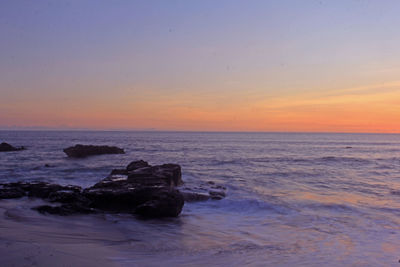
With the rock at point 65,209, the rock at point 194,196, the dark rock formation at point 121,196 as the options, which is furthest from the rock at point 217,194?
the rock at point 65,209

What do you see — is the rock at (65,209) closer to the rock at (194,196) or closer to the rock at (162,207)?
the rock at (162,207)

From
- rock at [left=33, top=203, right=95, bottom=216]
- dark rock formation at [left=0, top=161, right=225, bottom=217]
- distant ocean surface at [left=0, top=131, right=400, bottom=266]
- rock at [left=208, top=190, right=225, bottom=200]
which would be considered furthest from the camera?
rock at [left=208, top=190, right=225, bottom=200]

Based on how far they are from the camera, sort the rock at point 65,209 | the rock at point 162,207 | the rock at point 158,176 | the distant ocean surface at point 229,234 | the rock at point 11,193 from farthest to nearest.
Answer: the rock at point 158,176, the rock at point 11,193, the rock at point 162,207, the rock at point 65,209, the distant ocean surface at point 229,234

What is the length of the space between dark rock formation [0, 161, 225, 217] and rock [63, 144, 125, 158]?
27138mm

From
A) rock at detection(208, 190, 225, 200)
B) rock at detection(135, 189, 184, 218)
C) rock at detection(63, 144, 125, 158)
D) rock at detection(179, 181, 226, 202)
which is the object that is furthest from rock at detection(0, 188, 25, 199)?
rock at detection(63, 144, 125, 158)

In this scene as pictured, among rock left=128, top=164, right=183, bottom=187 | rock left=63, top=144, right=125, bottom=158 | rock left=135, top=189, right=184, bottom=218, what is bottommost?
rock left=63, top=144, right=125, bottom=158

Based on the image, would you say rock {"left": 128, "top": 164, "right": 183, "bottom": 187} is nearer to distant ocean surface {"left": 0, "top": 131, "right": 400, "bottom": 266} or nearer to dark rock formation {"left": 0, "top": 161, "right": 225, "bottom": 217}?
dark rock formation {"left": 0, "top": 161, "right": 225, "bottom": 217}

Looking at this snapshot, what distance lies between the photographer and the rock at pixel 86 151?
43031 millimetres

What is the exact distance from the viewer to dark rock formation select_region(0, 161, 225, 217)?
11746 millimetres

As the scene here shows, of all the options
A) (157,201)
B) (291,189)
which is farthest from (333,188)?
(157,201)

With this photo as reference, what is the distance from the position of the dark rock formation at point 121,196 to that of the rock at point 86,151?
89.0 feet

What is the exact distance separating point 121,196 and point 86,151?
3465 centimetres

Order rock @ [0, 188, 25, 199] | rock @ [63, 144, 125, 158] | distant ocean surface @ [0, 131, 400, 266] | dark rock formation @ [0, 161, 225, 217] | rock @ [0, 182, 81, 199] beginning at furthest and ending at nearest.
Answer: rock @ [63, 144, 125, 158] < rock @ [0, 182, 81, 199] < rock @ [0, 188, 25, 199] < dark rock formation @ [0, 161, 225, 217] < distant ocean surface @ [0, 131, 400, 266]

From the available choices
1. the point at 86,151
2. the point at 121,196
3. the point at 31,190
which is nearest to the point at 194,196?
the point at 121,196
